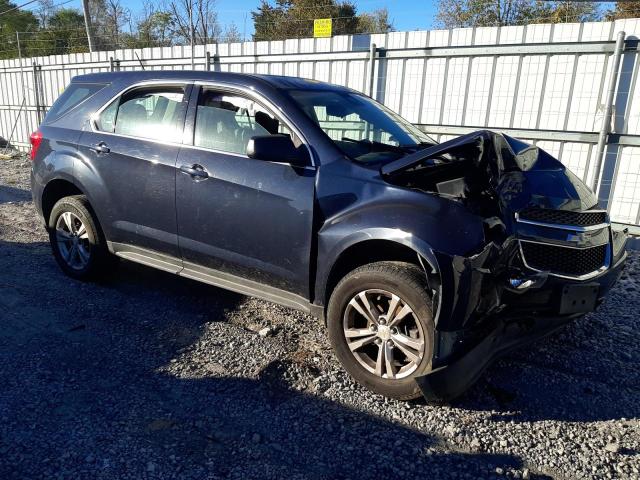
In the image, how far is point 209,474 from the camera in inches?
92.7

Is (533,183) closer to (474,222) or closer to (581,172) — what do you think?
(474,222)

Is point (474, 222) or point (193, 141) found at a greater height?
point (193, 141)

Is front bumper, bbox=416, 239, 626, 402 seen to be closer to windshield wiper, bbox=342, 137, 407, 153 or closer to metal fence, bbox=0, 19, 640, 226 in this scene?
windshield wiper, bbox=342, 137, 407, 153

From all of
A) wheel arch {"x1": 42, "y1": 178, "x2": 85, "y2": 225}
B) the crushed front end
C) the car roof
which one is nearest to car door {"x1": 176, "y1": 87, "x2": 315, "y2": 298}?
the car roof

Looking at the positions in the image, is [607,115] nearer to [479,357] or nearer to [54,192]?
[479,357]

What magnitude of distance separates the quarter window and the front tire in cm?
126

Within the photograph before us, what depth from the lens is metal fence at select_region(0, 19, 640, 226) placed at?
6.52 metres

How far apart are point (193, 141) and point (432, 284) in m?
2.18

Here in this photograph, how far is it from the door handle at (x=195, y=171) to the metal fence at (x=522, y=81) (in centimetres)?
524

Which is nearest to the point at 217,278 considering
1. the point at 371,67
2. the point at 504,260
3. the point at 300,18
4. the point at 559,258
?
the point at 504,260

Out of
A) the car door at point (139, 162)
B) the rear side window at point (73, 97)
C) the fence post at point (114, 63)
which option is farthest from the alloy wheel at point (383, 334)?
the fence post at point (114, 63)

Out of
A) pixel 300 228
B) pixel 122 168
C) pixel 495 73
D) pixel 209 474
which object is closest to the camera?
pixel 209 474

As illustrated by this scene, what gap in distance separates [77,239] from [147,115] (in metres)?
1.46

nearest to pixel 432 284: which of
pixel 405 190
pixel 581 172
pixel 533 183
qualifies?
pixel 405 190
